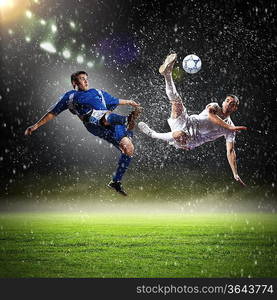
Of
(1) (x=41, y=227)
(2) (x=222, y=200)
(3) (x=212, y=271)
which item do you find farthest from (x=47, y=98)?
(2) (x=222, y=200)

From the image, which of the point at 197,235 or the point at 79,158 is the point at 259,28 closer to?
the point at 197,235

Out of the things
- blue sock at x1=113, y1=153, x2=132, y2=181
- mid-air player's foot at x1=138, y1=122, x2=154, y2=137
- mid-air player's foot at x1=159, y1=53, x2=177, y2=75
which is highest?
mid-air player's foot at x1=159, y1=53, x2=177, y2=75

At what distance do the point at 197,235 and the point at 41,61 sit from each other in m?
5.33

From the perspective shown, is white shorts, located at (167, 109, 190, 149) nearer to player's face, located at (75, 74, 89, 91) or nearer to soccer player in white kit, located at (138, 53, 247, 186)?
soccer player in white kit, located at (138, 53, 247, 186)

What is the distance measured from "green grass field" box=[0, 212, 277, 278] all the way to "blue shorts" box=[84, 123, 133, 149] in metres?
1.74

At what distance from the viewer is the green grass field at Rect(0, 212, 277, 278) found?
231 inches

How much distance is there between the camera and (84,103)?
6.04 m

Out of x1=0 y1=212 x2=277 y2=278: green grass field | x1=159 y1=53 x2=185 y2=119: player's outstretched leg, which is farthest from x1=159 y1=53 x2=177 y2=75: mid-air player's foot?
x1=0 y1=212 x2=277 y2=278: green grass field

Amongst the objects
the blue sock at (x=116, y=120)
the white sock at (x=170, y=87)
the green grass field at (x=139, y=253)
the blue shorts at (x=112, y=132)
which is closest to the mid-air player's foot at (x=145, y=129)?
the white sock at (x=170, y=87)

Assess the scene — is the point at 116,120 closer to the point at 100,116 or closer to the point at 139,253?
the point at 100,116

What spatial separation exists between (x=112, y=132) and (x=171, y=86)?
1.26 meters

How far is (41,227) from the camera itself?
10.7 metres

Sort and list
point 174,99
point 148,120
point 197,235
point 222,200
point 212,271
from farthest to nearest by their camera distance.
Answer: point 222,200 < point 197,235 < point 148,120 < point 174,99 < point 212,271

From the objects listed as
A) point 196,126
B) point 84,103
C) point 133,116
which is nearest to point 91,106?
point 84,103
